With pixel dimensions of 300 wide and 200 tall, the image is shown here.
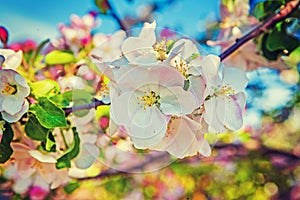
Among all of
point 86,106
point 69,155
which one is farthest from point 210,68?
point 69,155

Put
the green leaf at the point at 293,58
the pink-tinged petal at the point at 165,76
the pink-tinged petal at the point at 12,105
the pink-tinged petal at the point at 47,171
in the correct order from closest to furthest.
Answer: the pink-tinged petal at the point at 165,76, the pink-tinged petal at the point at 12,105, the pink-tinged petal at the point at 47,171, the green leaf at the point at 293,58

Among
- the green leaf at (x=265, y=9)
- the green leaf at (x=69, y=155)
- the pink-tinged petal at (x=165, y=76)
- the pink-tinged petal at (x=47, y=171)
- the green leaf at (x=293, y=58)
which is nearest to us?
the pink-tinged petal at (x=165, y=76)

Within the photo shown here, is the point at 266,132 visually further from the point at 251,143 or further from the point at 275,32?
the point at 275,32

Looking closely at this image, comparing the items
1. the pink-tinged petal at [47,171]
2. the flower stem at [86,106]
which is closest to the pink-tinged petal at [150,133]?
the flower stem at [86,106]

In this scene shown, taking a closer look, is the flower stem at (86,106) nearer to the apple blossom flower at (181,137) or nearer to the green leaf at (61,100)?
the green leaf at (61,100)

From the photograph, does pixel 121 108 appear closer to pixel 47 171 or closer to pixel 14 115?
pixel 14 115

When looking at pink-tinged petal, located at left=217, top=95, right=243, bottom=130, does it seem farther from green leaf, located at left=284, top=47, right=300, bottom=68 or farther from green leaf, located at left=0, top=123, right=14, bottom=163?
green leaf, located at left=284, top=47, right=300, bottom=68

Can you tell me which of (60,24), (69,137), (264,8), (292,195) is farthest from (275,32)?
(292,195)
